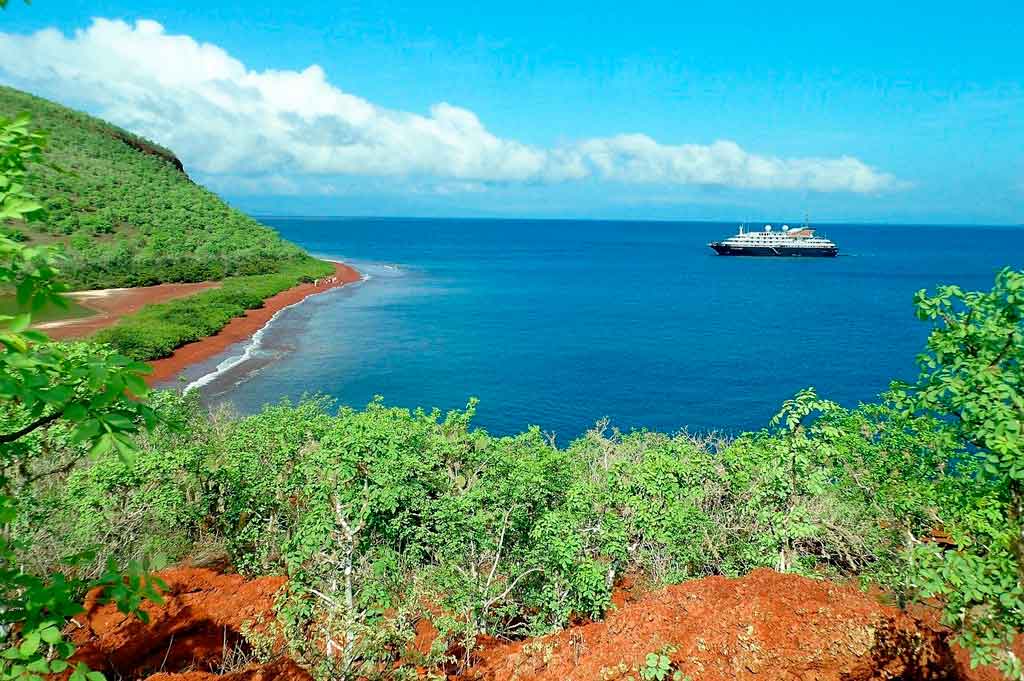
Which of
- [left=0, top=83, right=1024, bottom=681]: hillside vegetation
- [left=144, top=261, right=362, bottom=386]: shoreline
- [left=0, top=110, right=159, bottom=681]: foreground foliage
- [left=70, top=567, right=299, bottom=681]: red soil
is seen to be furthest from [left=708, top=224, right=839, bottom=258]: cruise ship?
[left=0, top=110, right=159, bottom=681]: foreground foliage

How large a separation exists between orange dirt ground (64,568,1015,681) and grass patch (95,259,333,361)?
131 ft

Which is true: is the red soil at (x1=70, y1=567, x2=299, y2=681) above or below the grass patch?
above

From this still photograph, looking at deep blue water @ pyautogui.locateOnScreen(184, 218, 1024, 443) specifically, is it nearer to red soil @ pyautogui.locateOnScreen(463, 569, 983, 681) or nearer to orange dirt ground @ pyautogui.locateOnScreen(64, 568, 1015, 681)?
Result: orange dirt ground @ pyautogui.locateOnScreen(64, 568, 1015, 681)

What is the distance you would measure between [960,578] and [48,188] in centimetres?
11887

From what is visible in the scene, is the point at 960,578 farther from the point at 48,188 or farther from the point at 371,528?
the point at 48,188

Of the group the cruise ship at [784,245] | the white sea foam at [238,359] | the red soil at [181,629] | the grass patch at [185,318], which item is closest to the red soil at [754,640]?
the red soil at [181,629]

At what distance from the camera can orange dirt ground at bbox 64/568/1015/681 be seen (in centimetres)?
962

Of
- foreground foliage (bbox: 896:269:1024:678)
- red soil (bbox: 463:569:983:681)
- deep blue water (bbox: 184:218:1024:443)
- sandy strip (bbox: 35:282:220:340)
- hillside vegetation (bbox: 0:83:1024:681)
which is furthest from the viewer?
sandy strip (bbox: 35:282:220:340)

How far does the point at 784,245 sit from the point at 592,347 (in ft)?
377

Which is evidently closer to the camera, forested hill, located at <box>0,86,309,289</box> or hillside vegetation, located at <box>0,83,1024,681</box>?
hillside vegetation, located at <box>0,83,1024,681</box>

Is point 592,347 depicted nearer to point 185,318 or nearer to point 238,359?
point 238,359

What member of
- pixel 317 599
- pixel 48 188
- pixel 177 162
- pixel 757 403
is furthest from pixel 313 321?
pixel 177 162

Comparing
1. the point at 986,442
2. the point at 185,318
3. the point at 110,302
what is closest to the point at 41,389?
the point at 986,442

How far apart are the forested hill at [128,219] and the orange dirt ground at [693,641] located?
7261cm
